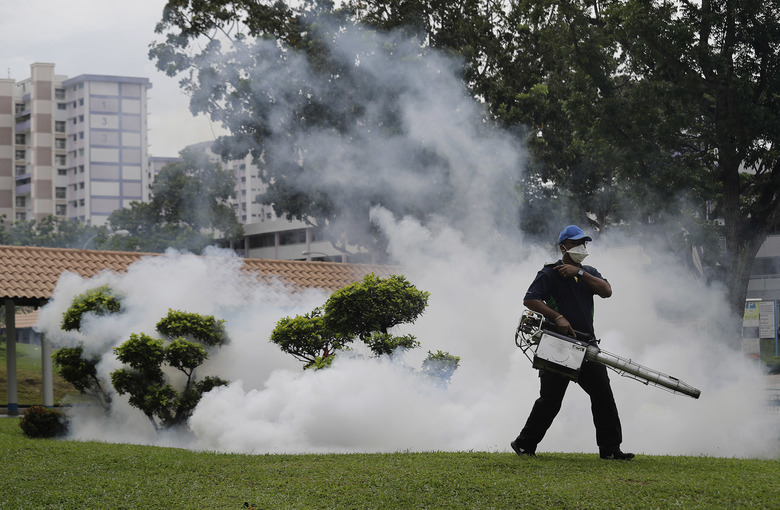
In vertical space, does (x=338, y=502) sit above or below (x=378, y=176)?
below

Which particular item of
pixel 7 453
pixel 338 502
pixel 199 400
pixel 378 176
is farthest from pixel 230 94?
pixel 338 502

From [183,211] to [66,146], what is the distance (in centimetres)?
5060

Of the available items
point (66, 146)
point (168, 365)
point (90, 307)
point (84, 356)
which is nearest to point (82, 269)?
point (90, 307)

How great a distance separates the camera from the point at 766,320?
23.2 meters

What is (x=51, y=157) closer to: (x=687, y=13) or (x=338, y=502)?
(x=687, y=13)

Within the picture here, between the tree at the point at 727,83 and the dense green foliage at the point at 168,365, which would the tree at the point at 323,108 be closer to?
the tree at the point at 727,83

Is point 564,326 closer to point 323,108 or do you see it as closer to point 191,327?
point 191,327

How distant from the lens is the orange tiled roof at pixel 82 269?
16516 millimetres

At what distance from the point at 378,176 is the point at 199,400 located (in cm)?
1329

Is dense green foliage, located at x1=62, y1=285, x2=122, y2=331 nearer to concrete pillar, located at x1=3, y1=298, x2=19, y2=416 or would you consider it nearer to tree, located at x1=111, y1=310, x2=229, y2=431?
tree, located at x1=111, y1=310, x2=229, y2=431

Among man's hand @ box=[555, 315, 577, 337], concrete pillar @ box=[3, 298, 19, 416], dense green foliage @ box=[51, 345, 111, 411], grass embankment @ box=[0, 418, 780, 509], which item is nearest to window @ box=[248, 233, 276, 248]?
concrete pillar @ box=[3, 298, 19, 416]

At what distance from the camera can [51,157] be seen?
96.7m

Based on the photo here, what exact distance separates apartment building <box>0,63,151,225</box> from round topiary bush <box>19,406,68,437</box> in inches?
3385

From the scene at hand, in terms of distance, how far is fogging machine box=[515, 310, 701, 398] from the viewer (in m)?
7.11
